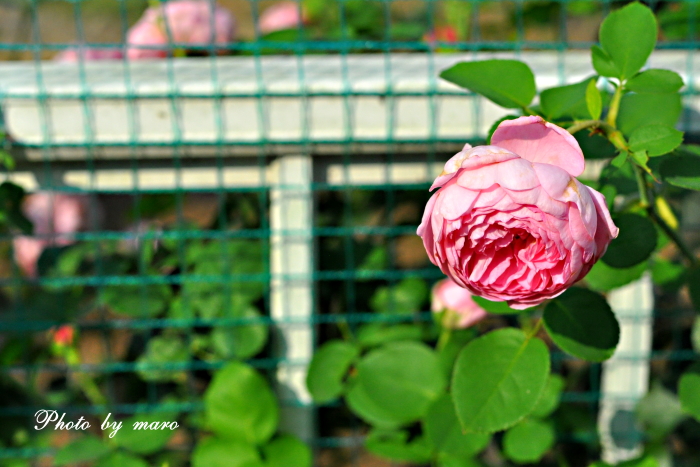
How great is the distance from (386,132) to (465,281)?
465mm

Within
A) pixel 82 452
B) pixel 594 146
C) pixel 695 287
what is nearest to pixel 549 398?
pixel 695 287

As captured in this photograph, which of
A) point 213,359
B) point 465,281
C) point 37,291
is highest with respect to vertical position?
point 465,281

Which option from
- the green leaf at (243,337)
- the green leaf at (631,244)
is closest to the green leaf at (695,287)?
the green leaf at (631,244)

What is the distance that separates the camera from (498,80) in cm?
57

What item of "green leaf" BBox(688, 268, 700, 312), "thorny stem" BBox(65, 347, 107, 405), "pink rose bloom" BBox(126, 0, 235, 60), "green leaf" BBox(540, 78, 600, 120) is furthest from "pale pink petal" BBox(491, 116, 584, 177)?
"thorny stem" BBox(65, 347, 107, 405)

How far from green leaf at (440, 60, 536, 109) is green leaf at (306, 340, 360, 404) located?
1.52 feet

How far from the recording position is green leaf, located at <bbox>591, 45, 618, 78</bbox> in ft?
1.74

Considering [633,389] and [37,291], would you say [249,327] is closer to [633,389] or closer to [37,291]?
[37,291]

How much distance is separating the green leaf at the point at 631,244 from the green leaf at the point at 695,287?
0.12 meters

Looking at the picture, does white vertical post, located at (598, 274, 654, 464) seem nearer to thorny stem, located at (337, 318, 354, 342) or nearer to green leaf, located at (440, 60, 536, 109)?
thorny stem, located at (337, 318, 354, 342)

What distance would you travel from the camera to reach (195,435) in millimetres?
1072

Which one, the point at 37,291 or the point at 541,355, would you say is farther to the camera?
the point at 37,291

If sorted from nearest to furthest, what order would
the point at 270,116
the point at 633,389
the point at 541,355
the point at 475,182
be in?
1. the point at 475,182
2. the point at 541,355
3. the point at 270,116
4. the point at 633,389

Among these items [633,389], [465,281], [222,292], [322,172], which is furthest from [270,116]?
[633,389]
